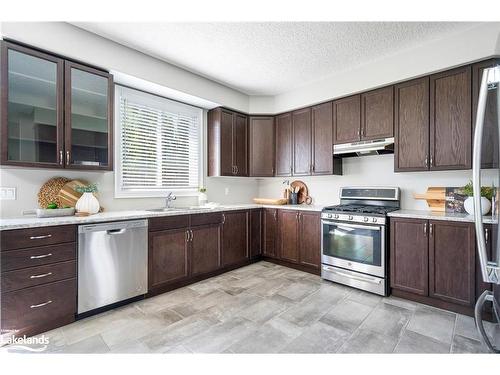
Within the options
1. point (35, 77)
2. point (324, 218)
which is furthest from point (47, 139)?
point (324, 218)

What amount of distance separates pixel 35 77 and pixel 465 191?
4302mm

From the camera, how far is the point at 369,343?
6.19 feet

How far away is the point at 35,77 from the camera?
2166mm

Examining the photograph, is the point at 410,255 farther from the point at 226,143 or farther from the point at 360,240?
the point at 226,143

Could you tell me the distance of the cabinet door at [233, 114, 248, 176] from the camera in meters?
4.03

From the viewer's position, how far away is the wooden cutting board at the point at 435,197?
9.10 feet

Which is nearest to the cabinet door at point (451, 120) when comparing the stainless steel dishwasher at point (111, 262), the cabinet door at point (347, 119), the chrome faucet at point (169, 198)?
the cabinet door at point (347, 119)

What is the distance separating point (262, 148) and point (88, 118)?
2.57 m

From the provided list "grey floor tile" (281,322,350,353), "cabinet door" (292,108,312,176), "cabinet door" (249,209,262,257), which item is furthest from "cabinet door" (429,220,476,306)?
"cabinet door" (249,209,262,257)

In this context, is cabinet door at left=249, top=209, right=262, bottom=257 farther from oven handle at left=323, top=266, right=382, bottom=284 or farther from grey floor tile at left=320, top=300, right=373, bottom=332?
grey floor tile at left=320, top=300, right=373, bottom=332

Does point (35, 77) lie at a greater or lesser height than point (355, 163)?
greater

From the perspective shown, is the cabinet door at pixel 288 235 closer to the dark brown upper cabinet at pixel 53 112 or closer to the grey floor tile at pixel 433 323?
the grey floor tile at pixel 433 323

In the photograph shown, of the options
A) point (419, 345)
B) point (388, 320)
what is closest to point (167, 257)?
point (388, 320)

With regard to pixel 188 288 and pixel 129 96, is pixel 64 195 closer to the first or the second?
pixel 129 96
